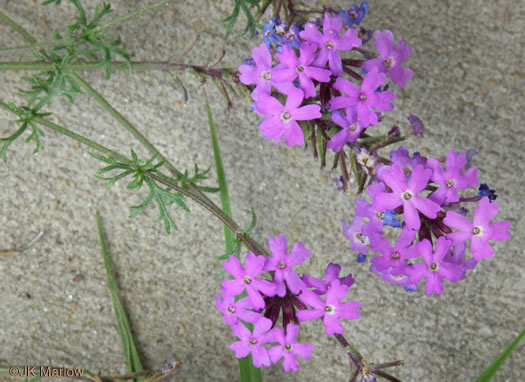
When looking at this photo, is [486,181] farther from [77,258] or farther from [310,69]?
[77,258]

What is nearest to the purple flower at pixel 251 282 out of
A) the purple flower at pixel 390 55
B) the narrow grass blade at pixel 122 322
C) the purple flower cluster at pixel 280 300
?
the purple flower cluster at pixel 280 300

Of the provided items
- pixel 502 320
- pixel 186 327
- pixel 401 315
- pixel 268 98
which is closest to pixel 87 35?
pixel 268 98

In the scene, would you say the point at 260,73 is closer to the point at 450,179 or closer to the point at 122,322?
the point at 450,179

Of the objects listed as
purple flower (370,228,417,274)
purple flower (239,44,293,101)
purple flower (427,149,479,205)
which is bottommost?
purple flower (370,228,417,274)

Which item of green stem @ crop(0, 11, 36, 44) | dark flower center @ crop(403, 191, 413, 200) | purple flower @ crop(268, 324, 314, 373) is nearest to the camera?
dark flower center @ crop(403, 191, 413, 200)

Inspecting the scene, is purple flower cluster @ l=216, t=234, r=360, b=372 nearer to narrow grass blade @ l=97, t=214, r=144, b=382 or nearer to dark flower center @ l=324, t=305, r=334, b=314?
dark flower center @ l=324, t=305, r=334, b=314

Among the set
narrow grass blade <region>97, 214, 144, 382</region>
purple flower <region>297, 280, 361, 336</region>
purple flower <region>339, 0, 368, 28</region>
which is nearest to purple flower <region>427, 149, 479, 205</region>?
purple flower <region>297, 280, 361, 336</region>

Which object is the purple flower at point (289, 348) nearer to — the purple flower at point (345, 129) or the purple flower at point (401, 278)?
the purple flower at point (401, 278)
